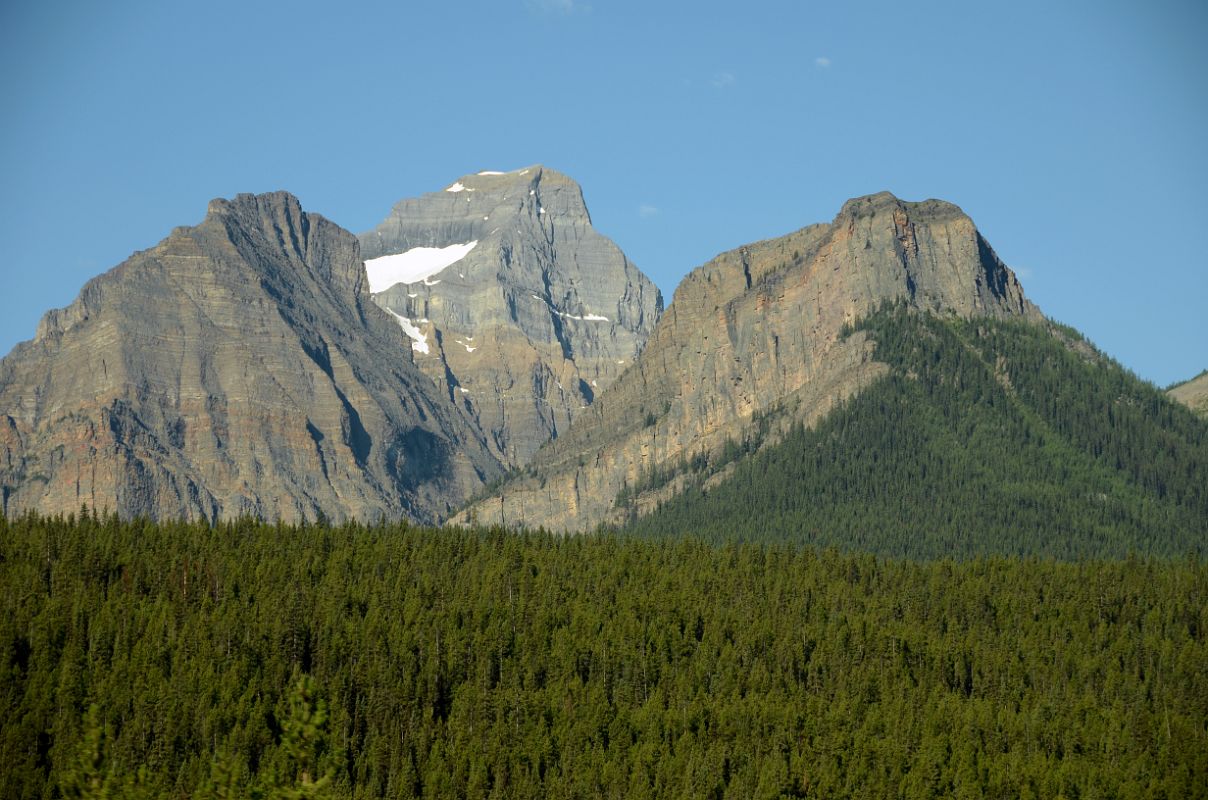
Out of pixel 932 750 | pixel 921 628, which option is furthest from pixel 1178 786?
pixel 921 628

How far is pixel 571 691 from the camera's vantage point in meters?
179

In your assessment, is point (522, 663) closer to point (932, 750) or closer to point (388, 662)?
point (388, 662)

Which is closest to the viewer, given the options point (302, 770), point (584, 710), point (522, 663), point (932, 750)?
point (302, 770)

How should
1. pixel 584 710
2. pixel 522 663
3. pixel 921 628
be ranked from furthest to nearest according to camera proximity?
pixel 921 628, pixel 522 663, pixel 584 710

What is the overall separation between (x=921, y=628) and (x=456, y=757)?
204 ft

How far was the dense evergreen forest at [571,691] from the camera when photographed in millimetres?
154875

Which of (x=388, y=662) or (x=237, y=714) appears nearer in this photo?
(x=237, y=714)

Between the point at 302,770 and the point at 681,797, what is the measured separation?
101375 millimetres

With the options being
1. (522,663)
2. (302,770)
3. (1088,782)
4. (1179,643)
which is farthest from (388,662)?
(302,770)

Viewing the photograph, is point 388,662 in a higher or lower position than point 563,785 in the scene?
higher

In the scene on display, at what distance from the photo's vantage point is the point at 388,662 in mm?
179750

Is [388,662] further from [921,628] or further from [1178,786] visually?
[1178,786]

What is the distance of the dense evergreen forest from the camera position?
154875 millimetres

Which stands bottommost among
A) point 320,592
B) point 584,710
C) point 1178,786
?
point 1178,786
